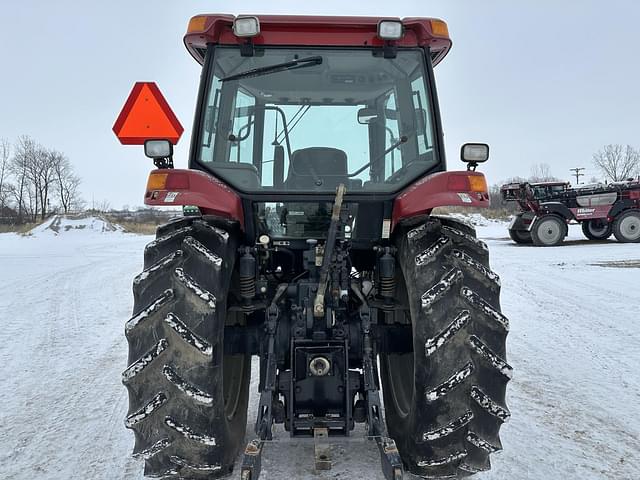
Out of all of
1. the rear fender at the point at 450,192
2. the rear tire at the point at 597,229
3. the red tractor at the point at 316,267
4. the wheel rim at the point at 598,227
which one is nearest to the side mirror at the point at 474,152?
the red tractor at the point at 316,267

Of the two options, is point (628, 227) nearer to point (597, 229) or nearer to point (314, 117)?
point (597, 229)

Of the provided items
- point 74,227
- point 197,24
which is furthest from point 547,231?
point 74,227

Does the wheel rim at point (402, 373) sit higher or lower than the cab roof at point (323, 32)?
lower

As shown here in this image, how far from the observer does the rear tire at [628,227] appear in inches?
640

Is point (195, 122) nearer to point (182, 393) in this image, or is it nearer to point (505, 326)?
point (182, 393)

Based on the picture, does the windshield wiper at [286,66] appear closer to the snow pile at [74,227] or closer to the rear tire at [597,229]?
the rear tire at [597,229]

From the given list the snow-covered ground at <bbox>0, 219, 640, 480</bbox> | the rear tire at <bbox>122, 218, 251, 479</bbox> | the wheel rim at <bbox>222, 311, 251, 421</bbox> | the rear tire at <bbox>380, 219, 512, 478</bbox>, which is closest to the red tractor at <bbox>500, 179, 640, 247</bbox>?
the snow-covered ground at <bbox>0, 219, 640, 480</bbox>

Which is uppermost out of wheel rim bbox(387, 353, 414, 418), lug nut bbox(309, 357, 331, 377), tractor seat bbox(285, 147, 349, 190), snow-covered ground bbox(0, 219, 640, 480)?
tractor seat bbox(285, 147, 349, 190)

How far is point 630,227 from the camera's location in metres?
16.3

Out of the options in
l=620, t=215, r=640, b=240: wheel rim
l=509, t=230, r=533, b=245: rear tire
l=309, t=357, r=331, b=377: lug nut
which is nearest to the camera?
l=309, t=357, r=331, b=377: lug nut

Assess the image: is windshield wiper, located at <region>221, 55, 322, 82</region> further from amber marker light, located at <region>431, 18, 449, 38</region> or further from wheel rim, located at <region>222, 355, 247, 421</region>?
wheel rim, located at <region>222, 355, 247, 421</region>

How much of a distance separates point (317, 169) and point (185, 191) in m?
0.80

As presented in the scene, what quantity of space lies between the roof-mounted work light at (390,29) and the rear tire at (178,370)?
1556 millimetres

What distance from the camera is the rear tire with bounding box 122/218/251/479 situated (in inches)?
86.0
